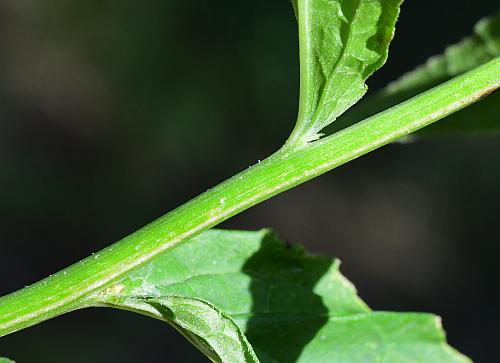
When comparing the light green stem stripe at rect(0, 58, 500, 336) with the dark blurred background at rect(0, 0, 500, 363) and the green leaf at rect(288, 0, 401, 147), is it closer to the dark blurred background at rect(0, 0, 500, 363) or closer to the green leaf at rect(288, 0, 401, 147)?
the green leaf at rect(288, 0, 401, 147)

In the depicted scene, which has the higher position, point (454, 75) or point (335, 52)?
point (335, 52)

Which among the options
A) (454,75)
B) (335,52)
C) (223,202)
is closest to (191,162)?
(454,75)

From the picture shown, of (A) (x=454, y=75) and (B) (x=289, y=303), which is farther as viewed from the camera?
(A) (x=454, y=75)

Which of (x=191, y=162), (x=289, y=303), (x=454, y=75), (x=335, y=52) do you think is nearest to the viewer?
(x=335, y=52)

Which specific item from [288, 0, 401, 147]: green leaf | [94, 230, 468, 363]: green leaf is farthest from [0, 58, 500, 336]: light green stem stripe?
[94, 230, 468, 363]: green leaf

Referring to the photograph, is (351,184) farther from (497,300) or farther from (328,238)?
(497,300)

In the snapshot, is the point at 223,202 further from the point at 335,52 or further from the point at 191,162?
the point at 191,162

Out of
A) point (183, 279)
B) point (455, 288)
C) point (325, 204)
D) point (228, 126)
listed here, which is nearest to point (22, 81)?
point (228, 126)
